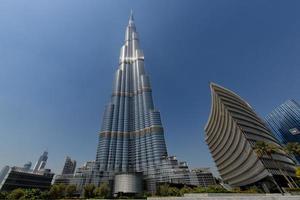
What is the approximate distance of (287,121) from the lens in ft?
509

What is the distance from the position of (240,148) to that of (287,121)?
112 m

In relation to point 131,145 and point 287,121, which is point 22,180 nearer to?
point 131,145

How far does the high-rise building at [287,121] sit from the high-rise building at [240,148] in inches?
2732

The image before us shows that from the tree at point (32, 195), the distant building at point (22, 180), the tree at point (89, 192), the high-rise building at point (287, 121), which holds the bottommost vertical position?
the tree at point (32, 195)

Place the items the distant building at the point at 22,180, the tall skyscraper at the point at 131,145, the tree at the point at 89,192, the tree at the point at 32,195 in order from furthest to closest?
1. the tall skyscraper at the point at 131,145
2. the distant building at the point at 22,180
3. the tree at the point at 89,192
4. the tree at the point at 32,195

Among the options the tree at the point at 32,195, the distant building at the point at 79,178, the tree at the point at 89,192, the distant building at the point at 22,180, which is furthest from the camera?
the distant building at the point at 79,178

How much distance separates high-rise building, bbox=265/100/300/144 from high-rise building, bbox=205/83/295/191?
69.4 metres

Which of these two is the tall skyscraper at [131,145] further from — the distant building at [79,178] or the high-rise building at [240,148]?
the high-rise building at [240,148]

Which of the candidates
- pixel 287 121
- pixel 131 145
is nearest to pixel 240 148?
pixel 287 121

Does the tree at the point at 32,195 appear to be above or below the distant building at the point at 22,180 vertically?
below

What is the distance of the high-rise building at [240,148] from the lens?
7344 cm

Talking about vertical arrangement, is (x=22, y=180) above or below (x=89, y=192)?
above

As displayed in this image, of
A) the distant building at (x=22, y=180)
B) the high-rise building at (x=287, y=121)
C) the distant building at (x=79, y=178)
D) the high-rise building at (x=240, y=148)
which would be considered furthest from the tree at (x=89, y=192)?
the high-rise building at (x=287, y=121)

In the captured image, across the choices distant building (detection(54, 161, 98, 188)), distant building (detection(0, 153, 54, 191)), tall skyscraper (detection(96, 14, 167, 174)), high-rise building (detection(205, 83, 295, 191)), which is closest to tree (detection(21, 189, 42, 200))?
high-rise building (detection(205, 83, 295, 191))
